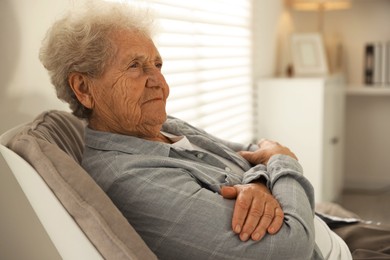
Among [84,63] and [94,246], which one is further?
[84,63]

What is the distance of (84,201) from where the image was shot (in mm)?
906

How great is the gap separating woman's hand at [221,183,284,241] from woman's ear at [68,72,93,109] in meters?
0.40

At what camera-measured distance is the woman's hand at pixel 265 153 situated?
1375 millimetres

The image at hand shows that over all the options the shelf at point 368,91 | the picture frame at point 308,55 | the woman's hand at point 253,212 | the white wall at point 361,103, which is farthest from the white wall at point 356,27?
the woman's hand at point 253,212

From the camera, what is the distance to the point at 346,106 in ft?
12.9

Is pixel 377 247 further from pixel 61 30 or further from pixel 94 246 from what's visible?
pixel 61 30

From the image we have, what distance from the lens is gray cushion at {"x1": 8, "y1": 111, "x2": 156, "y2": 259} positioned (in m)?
0.88

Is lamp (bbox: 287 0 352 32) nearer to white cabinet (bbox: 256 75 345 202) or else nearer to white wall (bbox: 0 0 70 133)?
white cabinet (bbox: 256 75 345 202)

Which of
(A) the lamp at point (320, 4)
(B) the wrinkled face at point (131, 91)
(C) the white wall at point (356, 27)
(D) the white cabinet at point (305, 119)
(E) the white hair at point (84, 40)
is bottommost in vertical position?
(D) the white cabinet at point (305, 119)

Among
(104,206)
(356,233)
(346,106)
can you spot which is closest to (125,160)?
(104,206)

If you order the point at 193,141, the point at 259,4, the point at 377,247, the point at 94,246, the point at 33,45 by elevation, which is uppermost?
the point at 259,4

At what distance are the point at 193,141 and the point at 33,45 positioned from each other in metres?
0.51

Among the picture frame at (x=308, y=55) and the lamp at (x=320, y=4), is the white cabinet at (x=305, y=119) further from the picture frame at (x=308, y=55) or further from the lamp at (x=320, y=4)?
the lamp at (x=320, y=4)

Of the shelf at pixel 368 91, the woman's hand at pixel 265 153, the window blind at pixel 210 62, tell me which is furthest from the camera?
the shelf at pixel 368 91
